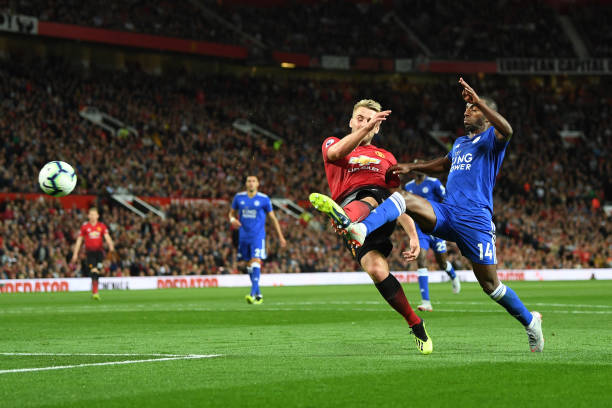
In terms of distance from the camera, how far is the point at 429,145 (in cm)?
5006

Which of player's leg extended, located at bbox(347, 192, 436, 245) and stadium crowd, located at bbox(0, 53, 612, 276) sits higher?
stadium crowd, located at bbox(0, 53, 612, 276)

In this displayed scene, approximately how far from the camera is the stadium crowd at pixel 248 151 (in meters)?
32.0

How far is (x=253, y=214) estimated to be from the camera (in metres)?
19.6

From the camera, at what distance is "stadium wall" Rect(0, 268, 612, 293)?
1096 inches

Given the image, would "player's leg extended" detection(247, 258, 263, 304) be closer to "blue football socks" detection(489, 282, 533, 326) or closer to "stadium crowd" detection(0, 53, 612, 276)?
"blue football socks" detection(489, 282, 533, 326)

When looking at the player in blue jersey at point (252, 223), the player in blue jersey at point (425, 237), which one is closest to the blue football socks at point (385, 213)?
the player in blue jersey at point (425, 237)

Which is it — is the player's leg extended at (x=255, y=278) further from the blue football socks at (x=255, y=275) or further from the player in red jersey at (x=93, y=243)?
the player in red jersey at (x=93, y=243)

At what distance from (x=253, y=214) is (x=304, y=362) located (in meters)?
12.0

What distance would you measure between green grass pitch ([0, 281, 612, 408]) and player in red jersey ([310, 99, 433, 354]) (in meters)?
0.49

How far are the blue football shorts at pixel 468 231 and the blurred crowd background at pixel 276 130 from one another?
2179 cm

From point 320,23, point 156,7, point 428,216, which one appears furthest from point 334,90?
point 428,216

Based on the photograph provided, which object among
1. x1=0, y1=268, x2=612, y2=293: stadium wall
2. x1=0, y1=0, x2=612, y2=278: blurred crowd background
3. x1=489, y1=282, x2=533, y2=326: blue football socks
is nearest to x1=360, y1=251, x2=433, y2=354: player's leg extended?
x1=489, y1=282, x2=533, y2=326: blue football socks

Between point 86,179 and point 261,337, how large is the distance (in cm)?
2401

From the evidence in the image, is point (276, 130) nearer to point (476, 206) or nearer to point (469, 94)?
point (476, 206)
